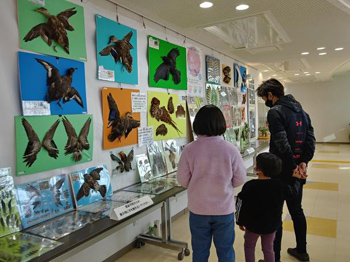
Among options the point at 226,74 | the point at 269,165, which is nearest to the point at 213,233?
the point at 269,165

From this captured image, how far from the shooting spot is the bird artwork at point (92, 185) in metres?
2.34

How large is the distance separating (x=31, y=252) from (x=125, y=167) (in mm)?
1385

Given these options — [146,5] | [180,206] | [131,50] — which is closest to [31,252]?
[131,50]

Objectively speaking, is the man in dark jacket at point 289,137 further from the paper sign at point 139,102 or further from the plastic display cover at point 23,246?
the plastic display cover at point 23,246

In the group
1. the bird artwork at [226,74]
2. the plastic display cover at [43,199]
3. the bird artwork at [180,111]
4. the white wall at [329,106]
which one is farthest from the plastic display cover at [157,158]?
the white wall at [329,106]

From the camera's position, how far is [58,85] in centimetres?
215

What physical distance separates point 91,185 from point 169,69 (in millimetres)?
1773

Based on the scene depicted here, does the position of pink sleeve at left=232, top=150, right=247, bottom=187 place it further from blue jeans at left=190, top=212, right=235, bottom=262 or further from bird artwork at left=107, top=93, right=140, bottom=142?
bird artwork at left=107, top=93, right=140, bottom=142

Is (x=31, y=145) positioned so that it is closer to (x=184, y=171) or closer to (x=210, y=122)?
(x=184, y=171)

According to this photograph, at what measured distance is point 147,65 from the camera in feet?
10.5

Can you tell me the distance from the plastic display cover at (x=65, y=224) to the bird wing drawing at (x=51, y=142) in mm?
461

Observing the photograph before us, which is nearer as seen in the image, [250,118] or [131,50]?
[131,50]

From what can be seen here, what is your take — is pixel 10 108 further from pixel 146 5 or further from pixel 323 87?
pixel 323 87

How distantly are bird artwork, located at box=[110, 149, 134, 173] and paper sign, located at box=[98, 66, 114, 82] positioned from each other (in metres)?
0.71
